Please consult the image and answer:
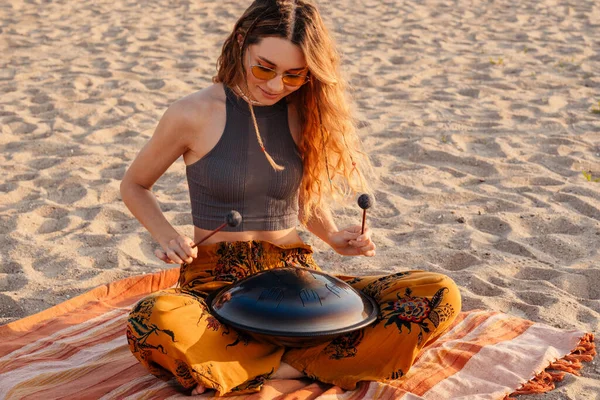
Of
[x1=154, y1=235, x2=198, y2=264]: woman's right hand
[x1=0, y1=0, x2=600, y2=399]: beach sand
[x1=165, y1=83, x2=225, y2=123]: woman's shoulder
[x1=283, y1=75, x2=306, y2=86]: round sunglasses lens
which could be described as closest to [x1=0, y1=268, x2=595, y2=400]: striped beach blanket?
[x1=0, y1=0, x2=600, y2=399]: beach sand

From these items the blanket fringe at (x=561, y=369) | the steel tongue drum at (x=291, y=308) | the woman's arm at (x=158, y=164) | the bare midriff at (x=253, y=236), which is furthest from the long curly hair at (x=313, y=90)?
the blanket fringe at (x=561, y=369)

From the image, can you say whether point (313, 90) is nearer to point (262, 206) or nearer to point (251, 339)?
point (262, 206)

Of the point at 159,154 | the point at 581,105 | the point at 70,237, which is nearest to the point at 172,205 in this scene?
the point at 70,237

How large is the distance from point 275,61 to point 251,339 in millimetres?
840

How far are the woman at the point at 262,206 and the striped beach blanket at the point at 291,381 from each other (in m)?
0.08

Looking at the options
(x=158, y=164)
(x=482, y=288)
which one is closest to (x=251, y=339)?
A: (x=158, y=164)

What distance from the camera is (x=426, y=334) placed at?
8.07 feet

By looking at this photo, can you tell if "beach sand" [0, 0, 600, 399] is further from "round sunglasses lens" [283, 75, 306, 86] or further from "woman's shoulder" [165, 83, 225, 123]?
"round sunglasses lens" [283, 75, 306, 86]

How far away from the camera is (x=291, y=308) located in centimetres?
Result: 229

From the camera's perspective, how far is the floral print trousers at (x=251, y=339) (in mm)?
2291

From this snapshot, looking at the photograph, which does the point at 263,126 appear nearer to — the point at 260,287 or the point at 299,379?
the point at 260,287

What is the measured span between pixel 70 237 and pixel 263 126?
4.98 ft

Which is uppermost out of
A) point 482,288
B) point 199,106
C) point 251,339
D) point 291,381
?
point 199,106

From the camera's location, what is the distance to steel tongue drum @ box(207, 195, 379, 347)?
7.46 feet
